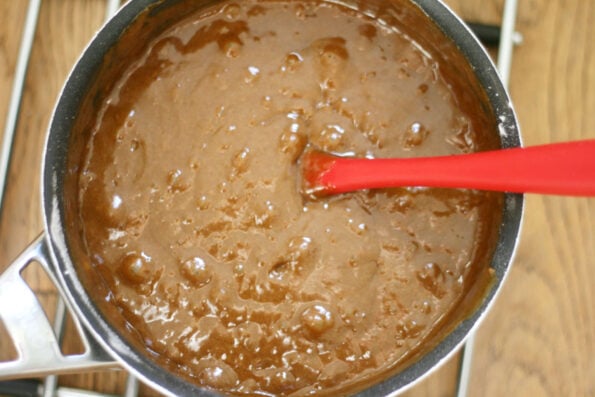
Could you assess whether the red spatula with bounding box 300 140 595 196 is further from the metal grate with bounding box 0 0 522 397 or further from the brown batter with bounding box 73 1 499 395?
the metal grate with bounding box 0 0 522 397

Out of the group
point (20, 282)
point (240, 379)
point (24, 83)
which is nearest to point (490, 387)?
point (240, 379)

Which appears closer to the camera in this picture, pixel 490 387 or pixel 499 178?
pixel 499 178

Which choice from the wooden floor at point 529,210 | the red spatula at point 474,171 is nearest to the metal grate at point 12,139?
the wooden floor at point 529,210

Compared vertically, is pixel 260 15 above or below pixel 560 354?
above

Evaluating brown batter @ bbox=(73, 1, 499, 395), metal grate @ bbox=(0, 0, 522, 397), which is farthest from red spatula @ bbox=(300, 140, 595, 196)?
metal grate @ bbox=(0, 0, 522, 397)

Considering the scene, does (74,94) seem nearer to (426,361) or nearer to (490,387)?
(426,361)

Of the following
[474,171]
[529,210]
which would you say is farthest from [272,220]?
[529,210]

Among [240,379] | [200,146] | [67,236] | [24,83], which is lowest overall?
[240,379]
